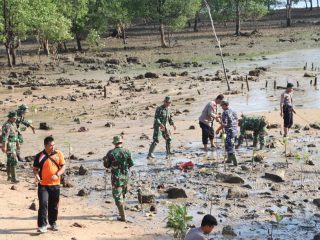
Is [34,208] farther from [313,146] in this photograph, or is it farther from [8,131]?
[313,146]

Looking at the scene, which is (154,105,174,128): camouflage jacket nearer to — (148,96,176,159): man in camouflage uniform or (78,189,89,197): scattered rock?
(148,96,176,159): man in camouflage uniform

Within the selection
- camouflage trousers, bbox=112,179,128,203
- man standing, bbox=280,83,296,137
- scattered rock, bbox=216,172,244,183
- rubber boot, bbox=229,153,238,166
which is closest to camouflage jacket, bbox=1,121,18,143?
camouflage trousers, bbox=112,179,128,203

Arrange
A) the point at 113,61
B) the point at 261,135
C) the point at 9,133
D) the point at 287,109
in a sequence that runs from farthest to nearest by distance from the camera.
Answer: the point at 113,61
the point at 287,109
the point at 261,135
the point at 9,133

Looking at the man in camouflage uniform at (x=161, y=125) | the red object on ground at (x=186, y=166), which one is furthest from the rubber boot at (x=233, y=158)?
the man in camouflage uniform at (x=161, y=125)

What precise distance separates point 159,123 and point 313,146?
15.3 feet

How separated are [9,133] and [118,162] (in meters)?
4.29

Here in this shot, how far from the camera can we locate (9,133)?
48.0ft

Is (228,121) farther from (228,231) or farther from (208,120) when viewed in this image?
(228,231)

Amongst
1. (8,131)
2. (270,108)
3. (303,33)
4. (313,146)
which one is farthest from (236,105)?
(303,33)

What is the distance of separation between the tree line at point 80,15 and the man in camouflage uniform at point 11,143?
2768 cm

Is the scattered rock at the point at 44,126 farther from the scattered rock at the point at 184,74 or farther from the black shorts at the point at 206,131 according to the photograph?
the scattered rock at the point at 184,74

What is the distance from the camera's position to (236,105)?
27.0 meters

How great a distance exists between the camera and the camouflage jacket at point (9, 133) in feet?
47.5

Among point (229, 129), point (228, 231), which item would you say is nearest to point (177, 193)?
point (228, 231)
